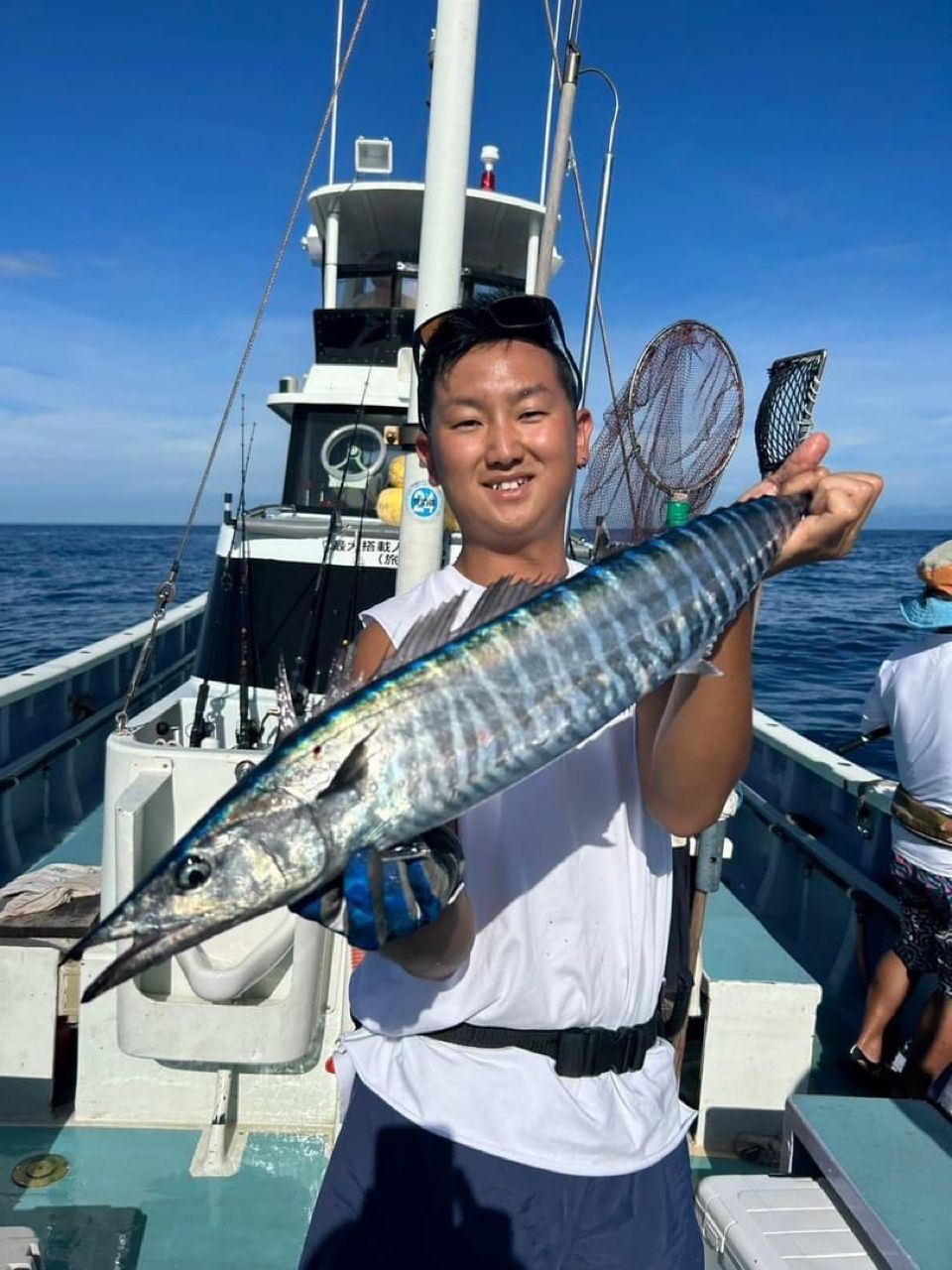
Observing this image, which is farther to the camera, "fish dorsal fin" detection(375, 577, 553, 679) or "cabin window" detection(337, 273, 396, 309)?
"cabin window" detection(337, 273, 396, 309)

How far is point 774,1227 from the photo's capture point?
2426mm

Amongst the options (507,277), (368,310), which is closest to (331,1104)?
(368,310)

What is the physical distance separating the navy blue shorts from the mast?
3086mm

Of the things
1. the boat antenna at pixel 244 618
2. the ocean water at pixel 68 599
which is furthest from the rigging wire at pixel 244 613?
the ocean water at pixel 68 599

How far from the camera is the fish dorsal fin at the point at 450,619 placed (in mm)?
1825

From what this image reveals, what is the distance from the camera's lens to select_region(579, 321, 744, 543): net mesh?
199 inches

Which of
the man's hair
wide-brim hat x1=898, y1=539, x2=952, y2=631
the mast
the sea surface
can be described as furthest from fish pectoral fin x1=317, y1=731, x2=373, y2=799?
the sea surface

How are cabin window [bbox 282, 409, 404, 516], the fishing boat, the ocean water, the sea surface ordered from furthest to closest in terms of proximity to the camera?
1. the ocean water
2. the sea surface
3. cabin window [bbox 282, 409, 404, 516]
4. the fishing boat

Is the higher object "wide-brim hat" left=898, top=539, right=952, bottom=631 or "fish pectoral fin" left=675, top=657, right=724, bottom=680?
"wide-brim hat" left=898, top=539, right=952, bottom=631

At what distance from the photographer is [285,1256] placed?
353 cm

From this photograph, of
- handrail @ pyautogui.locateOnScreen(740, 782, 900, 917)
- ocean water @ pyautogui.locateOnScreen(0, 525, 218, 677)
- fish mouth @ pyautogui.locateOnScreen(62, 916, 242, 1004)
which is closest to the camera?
fish mouth @ pyautogui.locateOnScreen(62, 916, 242, 1004)

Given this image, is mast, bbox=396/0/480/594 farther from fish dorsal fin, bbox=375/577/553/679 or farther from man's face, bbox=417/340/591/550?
fish dorsal fin, bbox=375/577/553/679

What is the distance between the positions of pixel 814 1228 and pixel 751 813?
559cm

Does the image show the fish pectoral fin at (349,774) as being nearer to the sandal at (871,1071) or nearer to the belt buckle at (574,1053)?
the belt buckle at (574,1053)
